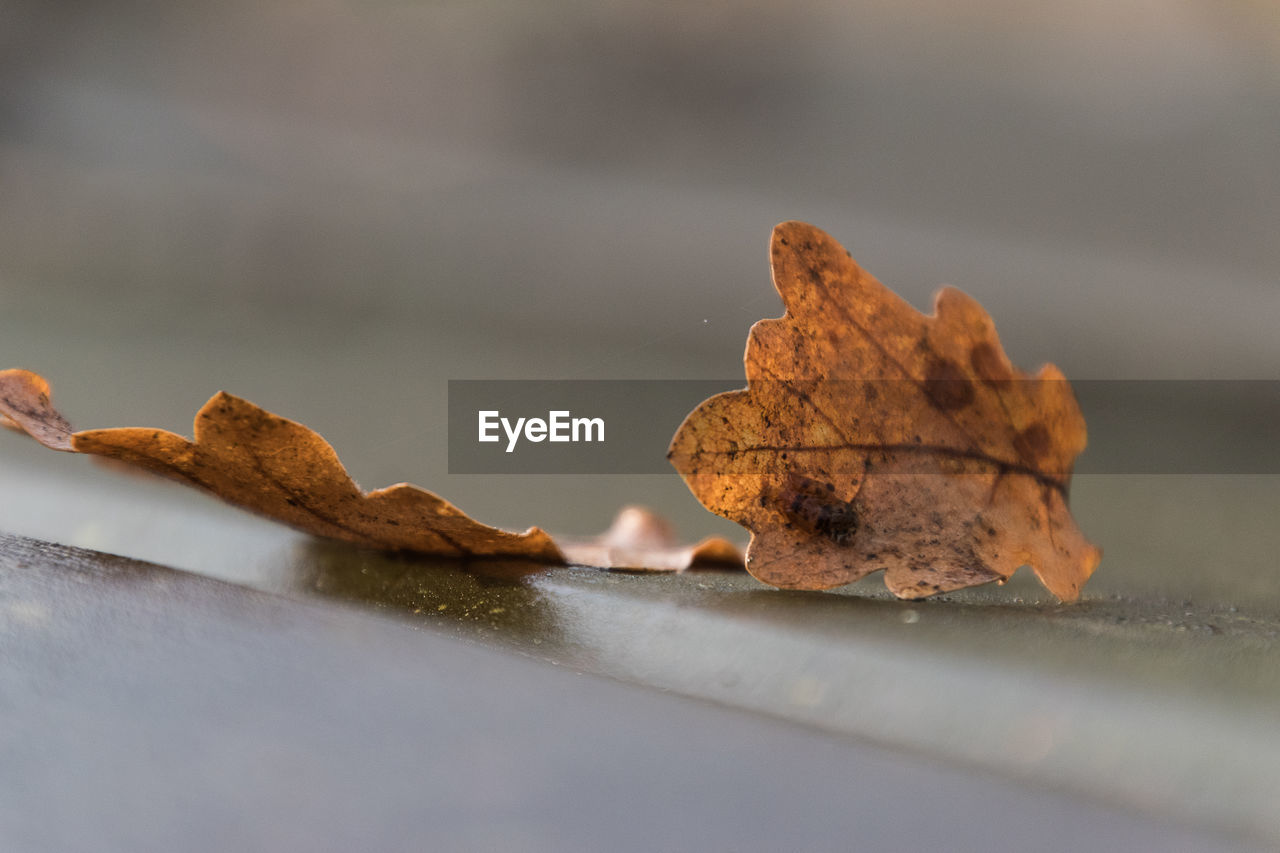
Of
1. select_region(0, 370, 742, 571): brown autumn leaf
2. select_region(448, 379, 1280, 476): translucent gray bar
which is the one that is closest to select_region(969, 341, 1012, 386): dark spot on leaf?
select_region(0, 370, 742, 571): brown autumn leaf

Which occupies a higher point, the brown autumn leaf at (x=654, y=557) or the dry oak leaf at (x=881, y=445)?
the dry oak leaf at (x=881, y=445)

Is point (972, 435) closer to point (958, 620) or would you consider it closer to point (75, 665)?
point (958, 620)

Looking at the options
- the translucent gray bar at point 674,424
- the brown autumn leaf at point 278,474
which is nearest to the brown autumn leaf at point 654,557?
the brown autumn leaf at point 278,474

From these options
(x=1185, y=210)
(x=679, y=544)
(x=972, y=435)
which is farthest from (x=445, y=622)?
(x=1185, y=210)

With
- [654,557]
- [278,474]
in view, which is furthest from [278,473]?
[654,557]

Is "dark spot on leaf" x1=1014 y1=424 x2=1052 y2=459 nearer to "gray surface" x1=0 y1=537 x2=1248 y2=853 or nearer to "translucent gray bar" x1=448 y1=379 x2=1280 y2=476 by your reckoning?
"gray surface" x1=0 y1=537 x2=1248 y2=853

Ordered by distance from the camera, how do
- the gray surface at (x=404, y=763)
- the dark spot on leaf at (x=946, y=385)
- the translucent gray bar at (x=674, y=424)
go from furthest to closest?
1. the translucent gray bar at (x=674, y=424)
2. the dark spot on leaf at (x=946, y=385)
3. the gray surface at (x=404, y=763)

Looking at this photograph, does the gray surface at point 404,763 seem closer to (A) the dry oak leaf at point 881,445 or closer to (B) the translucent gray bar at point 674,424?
(A) the dry oak leaf at point 881,445

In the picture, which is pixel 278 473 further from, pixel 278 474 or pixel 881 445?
pixel 881 445
